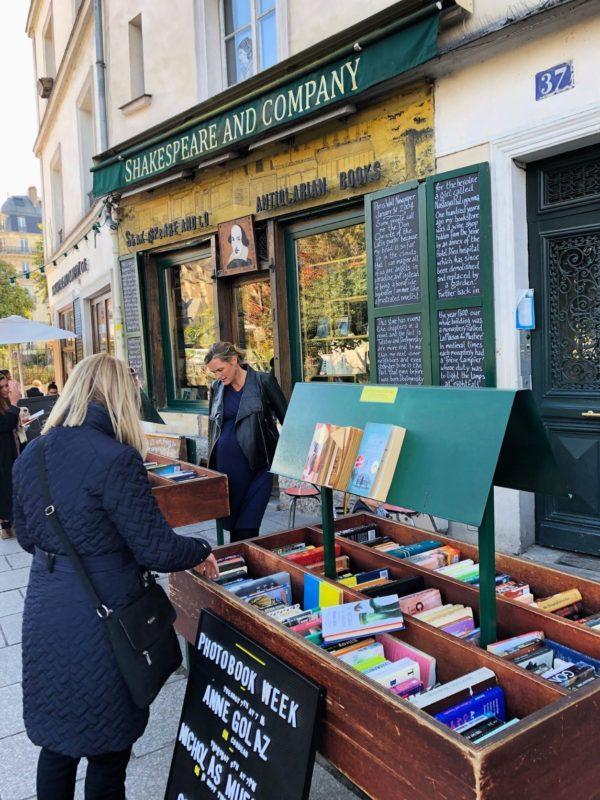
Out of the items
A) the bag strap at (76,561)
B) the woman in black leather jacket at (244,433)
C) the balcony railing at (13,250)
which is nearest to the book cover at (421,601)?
the bag strap at (76,561)

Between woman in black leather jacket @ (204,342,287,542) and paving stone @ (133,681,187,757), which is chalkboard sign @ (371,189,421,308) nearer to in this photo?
woman in black leather jacket @ (204,342,287,542)

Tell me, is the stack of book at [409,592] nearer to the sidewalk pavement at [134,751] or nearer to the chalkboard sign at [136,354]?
the sidewalk pavement at [134,751]

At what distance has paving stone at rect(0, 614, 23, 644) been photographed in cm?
382

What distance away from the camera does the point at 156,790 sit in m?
2.42

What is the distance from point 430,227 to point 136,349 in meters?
5.23

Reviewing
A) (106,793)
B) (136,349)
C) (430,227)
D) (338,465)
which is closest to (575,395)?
(430,227)

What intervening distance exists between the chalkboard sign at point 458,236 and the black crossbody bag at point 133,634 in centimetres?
350

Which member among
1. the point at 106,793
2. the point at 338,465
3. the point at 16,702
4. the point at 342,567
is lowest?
the point at 16,702

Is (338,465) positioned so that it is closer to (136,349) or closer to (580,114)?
(580,114)

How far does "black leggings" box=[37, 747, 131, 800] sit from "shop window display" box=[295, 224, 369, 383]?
4442 mm

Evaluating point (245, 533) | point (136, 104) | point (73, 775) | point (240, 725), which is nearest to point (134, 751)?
point (73, 775)

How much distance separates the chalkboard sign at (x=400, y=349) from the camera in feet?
16.6

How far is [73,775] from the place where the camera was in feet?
6.55

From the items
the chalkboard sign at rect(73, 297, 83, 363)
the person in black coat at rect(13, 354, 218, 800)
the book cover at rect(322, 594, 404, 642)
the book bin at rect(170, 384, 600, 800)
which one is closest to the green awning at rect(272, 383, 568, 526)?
the book bin at rect(170, 384, 600, 800)
